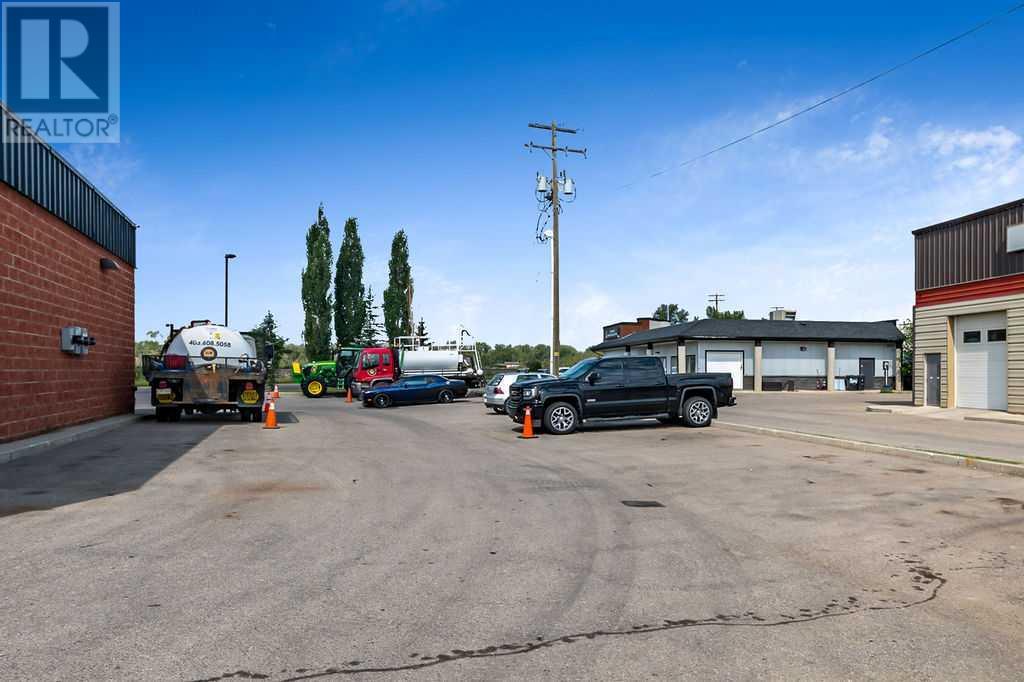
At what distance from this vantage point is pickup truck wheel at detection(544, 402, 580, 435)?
18.2 metres

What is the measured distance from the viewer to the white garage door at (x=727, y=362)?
4884 centimetres

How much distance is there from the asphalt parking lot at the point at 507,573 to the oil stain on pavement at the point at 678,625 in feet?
0.07

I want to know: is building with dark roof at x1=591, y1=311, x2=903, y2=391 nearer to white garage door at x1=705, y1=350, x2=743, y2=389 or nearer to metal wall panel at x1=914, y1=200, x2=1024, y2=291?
white garage door at x1=705, y1=350, x2=743, y2=389

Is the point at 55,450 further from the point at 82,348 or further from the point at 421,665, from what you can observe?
the point at 421,665

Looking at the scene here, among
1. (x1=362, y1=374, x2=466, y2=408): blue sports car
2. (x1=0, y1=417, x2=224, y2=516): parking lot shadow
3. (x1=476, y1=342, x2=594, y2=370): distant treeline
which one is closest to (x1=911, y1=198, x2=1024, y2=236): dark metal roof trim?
(x1=362, y1=374, x2=466, y2=408): blue sports car

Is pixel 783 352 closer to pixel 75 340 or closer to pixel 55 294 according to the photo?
pixel 75 340

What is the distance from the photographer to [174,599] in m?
5.13

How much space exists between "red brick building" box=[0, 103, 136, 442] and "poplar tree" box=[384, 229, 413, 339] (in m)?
41.3

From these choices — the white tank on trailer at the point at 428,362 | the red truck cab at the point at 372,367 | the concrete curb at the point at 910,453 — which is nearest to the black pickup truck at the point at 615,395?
the concrete curb at the point at 910,453

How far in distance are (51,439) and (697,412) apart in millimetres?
14431

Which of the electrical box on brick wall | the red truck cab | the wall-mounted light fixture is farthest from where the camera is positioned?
the red truck cab

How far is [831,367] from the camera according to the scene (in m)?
50.7

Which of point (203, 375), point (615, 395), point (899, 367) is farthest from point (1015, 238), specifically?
point (899, 367)

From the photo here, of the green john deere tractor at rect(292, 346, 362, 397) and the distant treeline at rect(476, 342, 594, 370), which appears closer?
the green john deere tractor at rect(292, 346, 362, 397)
